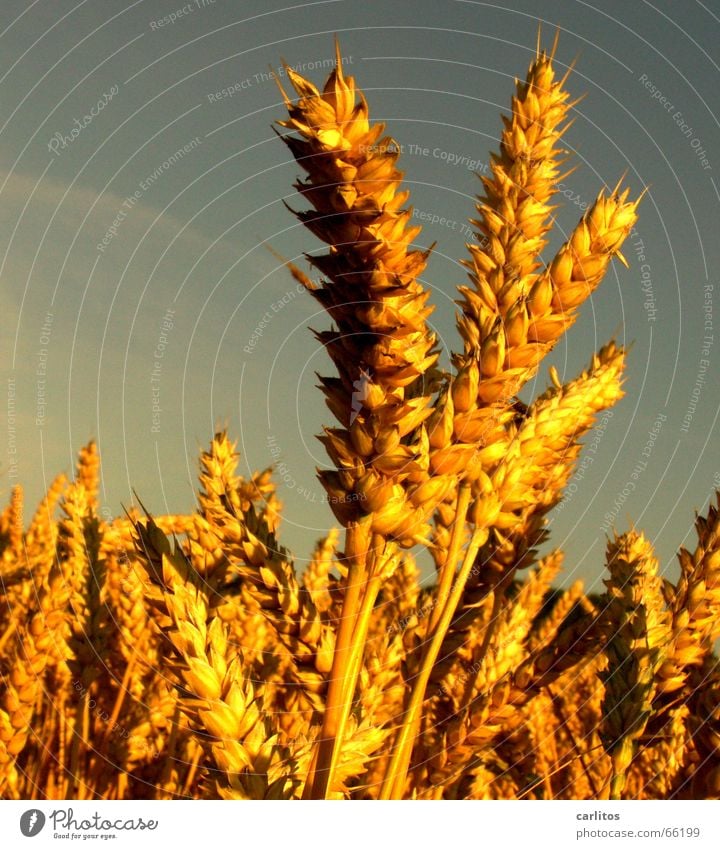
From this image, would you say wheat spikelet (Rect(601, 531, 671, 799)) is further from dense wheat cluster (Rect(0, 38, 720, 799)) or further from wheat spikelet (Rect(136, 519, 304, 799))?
wheat spikelet (Rect(136, 519, 304, 799))

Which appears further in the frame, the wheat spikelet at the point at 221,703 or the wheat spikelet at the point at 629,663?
the wheat spikelet at the point at 629,663

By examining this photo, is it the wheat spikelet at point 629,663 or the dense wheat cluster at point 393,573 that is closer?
the dense wheat cluster at point 393,573

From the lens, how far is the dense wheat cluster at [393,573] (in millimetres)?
891

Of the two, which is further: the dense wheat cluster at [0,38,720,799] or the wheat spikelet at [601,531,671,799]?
the wheat spikelet at [601,531,671,799]

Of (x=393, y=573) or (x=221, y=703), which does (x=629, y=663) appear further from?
(x=221, y=703)

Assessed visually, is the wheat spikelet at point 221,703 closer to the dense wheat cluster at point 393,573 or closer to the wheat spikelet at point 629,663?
the dense wheat cluster at point 393,573

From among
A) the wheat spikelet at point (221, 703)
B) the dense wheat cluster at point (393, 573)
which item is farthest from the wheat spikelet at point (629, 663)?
the wheat spikelet at point (221, 703)

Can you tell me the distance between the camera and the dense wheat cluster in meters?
0.89

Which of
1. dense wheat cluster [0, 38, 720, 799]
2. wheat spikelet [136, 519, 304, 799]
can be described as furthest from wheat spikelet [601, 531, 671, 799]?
wheat spikelet [136, 519, 304, 799]

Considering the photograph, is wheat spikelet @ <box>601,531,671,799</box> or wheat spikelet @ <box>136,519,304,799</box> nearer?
wheat spikelet @ <box>136,519,304,799</box>

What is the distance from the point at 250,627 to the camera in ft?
9.53
